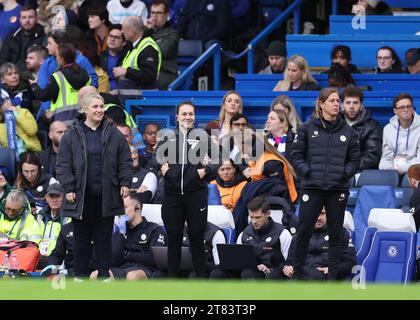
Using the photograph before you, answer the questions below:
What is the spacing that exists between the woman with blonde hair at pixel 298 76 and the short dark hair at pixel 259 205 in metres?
3.21

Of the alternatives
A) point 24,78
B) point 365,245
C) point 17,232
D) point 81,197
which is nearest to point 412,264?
point 365,245

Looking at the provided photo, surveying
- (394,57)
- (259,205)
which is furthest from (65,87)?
(259,205)

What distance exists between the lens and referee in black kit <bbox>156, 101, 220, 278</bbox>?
14.1 meters

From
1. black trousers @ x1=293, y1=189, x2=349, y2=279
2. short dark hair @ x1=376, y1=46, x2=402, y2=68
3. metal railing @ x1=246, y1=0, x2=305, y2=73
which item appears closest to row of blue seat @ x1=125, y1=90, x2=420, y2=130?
short dark hair @ x1=376, y1=46, x2=402, y2=68

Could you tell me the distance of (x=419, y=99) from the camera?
18047 millimetres

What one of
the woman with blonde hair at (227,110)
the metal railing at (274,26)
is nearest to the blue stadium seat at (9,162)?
the woman with blonde hair at (227,110)

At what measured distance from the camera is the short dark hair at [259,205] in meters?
15.1

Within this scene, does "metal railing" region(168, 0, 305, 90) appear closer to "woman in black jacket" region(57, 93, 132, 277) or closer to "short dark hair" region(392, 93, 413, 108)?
"short dark hair" region(392, 93, 413, 108)

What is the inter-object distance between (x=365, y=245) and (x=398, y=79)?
373cm

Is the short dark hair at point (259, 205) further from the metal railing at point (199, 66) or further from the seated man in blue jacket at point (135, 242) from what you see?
the metal railing at point (199, 66)

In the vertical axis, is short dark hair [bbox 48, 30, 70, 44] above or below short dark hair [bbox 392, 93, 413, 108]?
above

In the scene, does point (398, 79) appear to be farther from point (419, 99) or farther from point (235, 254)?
point (235, 254)

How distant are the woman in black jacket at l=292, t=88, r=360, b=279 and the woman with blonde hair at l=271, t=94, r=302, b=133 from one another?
2.95 metres

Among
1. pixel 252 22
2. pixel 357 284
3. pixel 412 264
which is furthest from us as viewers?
pixel 252 22
